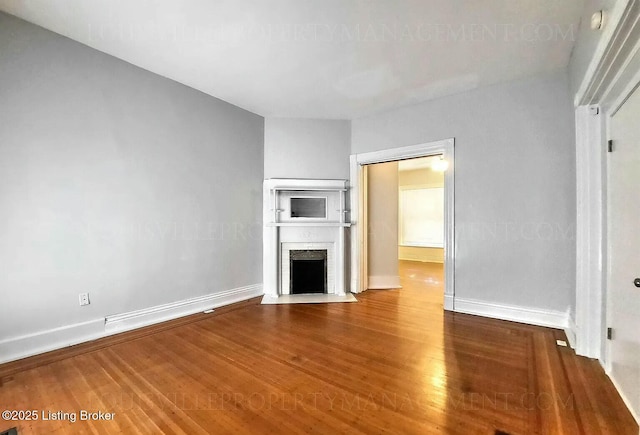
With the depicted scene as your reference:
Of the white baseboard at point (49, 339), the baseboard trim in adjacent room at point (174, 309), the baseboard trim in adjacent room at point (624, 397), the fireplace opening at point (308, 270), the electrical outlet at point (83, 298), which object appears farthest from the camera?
the fireplace opening at point (308, 270)

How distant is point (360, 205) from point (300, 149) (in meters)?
1.32

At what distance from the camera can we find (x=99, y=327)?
269 centimetres

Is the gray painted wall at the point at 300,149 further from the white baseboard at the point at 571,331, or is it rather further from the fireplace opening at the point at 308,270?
the white baseboard at the point at 571,331

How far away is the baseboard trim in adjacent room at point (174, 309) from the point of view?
2820mm

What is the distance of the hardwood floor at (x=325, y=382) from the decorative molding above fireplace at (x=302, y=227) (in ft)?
4.14

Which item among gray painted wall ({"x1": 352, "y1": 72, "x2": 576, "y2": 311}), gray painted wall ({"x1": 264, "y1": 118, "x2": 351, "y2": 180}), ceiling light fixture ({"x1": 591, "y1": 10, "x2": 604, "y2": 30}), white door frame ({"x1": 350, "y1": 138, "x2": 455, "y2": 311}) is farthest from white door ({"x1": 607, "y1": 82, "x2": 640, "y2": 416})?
gray painted wall ({"x1": 264, "y1": 118, "x2": 351, "y2": 180})

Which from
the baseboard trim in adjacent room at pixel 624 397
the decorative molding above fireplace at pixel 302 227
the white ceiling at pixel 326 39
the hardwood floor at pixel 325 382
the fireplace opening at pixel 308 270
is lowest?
the hardwood floor at pixel 325 382

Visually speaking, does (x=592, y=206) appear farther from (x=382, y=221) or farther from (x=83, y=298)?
(x=83, y=298)

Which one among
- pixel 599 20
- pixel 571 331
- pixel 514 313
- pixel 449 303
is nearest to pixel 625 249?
pixel 571 331

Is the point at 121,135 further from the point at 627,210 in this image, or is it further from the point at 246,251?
the point at 627,210

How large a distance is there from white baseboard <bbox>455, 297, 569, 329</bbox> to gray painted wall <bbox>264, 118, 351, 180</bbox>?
2541 millimetres

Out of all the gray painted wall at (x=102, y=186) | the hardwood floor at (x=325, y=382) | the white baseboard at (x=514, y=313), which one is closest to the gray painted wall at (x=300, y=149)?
the gray painted wall at (x=102, y=186)

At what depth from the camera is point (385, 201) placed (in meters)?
4.88

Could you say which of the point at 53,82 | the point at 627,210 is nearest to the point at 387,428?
the point at 627,210
